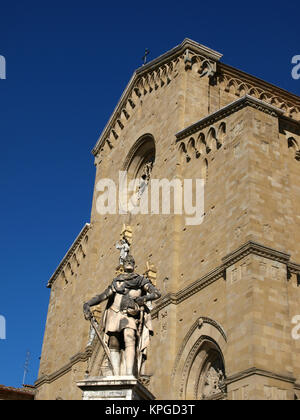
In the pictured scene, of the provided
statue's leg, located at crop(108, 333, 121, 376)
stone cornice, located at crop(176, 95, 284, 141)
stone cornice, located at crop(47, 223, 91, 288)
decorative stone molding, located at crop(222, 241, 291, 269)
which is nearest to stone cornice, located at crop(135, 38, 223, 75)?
stone cornice, located at crop(176, 95, 284, 141)

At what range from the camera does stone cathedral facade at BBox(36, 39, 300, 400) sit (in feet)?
49.6

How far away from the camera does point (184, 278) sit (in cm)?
1877

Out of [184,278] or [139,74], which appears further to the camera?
[139,74]

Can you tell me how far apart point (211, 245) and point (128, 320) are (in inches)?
251

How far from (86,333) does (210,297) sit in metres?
8.34

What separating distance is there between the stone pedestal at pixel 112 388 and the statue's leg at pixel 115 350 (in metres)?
0.73

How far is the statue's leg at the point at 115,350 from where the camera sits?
461 inches

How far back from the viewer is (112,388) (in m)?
10.9

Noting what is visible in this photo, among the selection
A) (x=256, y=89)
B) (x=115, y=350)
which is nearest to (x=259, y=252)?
(x=115, y=350)

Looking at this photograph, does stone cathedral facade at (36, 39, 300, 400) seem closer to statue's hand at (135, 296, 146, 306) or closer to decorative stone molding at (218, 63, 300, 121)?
decorative stone molding at (218, 63, 300, 121)

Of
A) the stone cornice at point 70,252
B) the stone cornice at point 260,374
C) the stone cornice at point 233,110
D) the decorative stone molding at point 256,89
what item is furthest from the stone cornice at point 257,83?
the stone cornice at point 260,374

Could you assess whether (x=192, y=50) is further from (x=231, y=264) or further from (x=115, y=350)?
(x=115, y=350)
